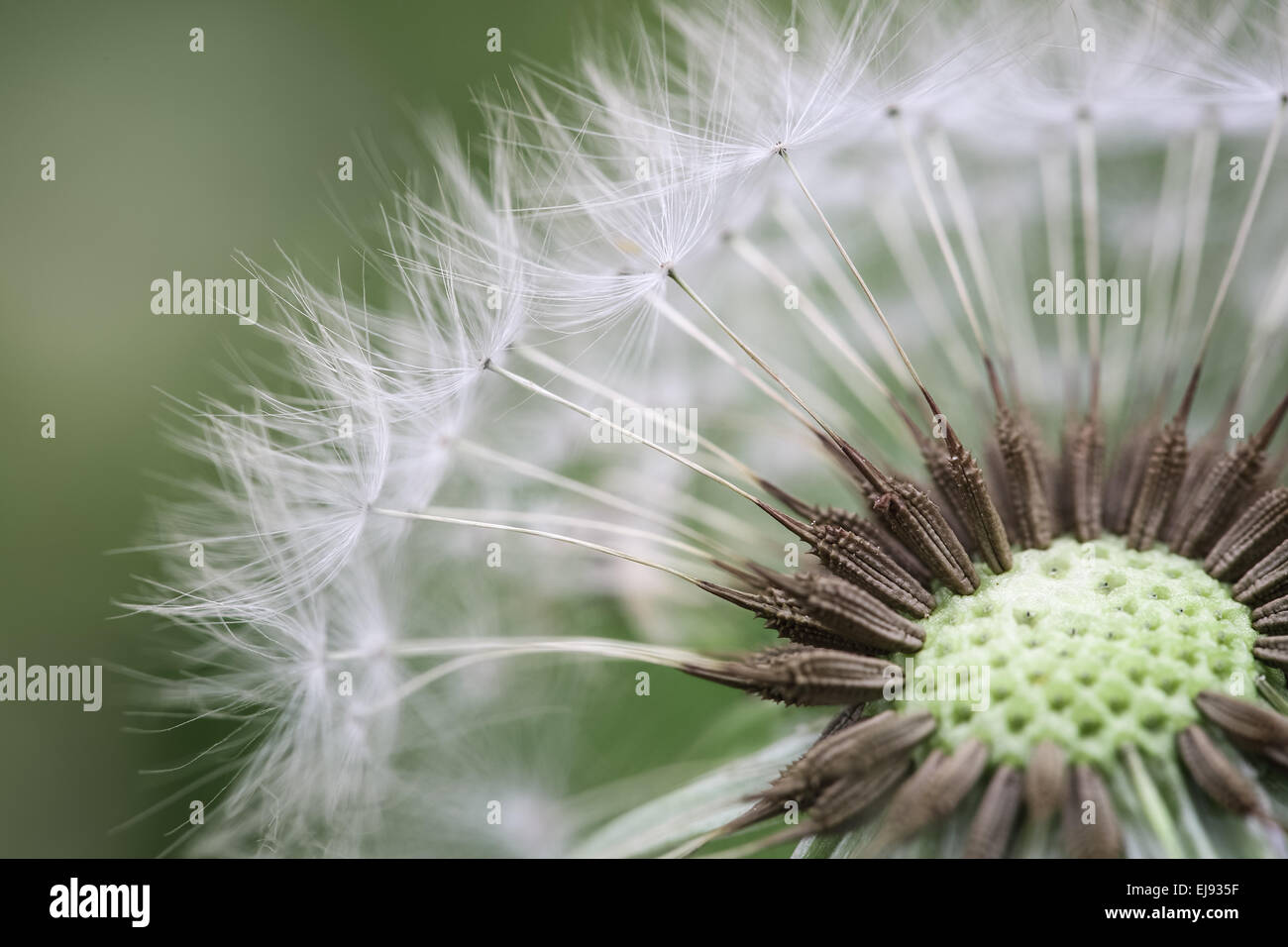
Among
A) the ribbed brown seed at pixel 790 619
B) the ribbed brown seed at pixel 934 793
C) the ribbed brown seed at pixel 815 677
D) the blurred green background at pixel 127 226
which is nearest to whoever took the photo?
the ribbed brown seed at pixel 934 793

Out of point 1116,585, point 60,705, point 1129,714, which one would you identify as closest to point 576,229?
point 1116,585

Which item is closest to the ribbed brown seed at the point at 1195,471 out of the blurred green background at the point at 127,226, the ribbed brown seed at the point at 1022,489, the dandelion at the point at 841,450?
the dandelion at the point at 841,450

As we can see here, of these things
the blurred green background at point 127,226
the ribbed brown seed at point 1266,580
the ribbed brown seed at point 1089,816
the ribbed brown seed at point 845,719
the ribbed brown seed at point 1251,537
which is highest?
the blurred green background at point 127,226

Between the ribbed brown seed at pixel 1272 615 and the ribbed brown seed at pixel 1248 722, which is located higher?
the ribbed brown seed at pixel 1272 615

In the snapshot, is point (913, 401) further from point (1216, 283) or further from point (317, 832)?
point (317, 832)

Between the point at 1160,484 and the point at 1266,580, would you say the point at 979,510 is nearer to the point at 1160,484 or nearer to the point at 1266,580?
the point at 1160,484

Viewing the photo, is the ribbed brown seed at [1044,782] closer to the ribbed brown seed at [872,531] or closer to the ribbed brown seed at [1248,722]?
the ribbed brown seed at [1248,722]
